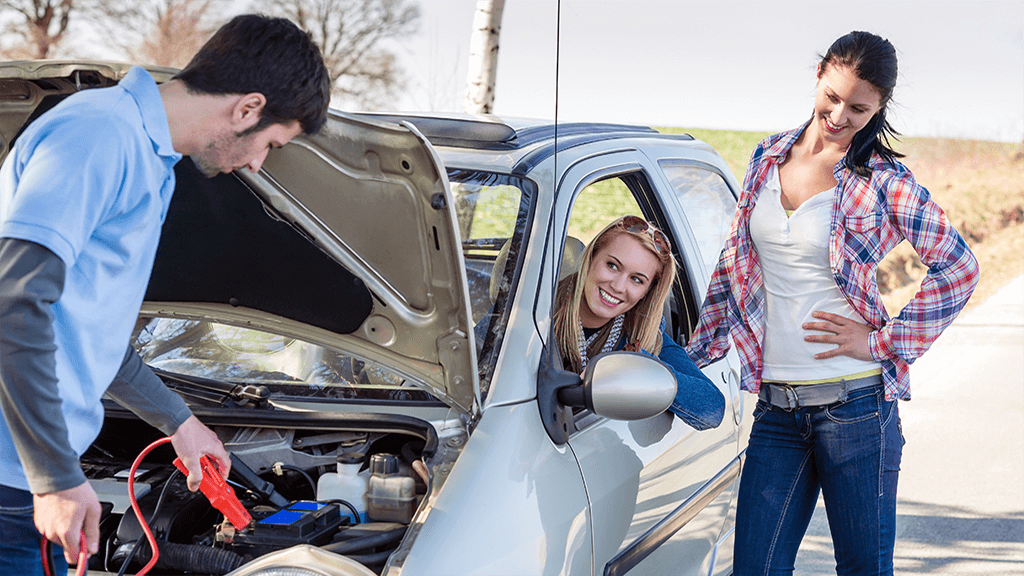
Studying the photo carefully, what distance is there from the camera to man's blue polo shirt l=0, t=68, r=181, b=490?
4.42 feet

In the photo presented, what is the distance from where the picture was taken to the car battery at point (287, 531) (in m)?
2.03

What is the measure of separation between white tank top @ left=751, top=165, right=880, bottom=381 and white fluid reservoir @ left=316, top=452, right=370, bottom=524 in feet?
3.72

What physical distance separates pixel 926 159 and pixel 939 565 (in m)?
13.3

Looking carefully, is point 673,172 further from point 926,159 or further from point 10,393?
point 926,159

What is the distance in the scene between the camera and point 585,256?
2621mm

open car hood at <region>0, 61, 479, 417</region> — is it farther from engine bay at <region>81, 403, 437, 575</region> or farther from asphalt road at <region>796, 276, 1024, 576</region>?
asphalt road at <region>796, 276, 1024, 576</region>

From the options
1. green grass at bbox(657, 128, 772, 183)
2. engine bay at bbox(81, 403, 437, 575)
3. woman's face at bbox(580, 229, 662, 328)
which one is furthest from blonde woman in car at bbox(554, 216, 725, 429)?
green grass at bbox(657, 128, 772, 183)

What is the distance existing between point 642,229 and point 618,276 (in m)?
0.18

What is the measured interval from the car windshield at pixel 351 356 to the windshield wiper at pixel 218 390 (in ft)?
0.14

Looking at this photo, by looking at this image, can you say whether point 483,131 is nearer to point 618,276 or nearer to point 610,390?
point 618,276

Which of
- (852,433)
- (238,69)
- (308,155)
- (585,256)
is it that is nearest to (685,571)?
(852,433)

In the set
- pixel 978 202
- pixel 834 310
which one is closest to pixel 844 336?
pixel 834 310

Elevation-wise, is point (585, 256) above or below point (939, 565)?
above

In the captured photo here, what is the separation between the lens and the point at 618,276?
257 cm
